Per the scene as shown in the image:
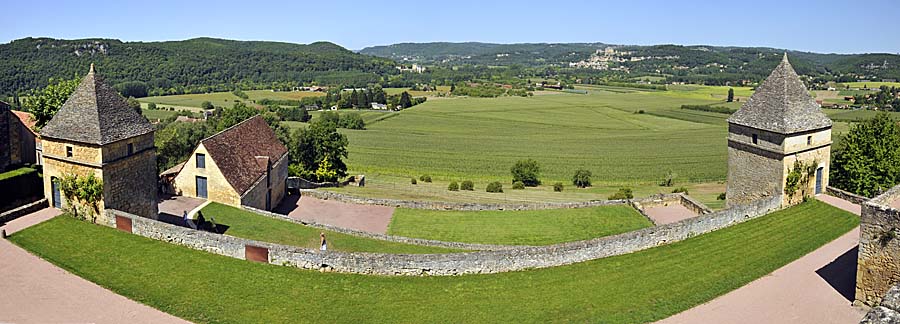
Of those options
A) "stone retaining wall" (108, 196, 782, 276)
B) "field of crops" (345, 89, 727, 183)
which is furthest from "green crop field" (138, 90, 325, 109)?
"stone retaining wall" (108, 196, 782, 276)

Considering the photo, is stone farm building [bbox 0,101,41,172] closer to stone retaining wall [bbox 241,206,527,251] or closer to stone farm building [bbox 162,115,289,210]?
stone farm building [bbox 162,115,289,210]

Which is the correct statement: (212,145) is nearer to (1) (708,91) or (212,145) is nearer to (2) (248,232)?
(2) (248,232)

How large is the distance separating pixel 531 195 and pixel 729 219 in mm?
21390

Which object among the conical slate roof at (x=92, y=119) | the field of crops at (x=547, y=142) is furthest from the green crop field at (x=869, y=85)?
the conical slate roof at (x=92, y=119)

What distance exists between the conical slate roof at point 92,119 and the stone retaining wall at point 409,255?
2631 mm

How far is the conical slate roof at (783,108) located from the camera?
25656 mm

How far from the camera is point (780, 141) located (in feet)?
84.0

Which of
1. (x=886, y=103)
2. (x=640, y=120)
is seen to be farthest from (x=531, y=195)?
(x=886, y=103)

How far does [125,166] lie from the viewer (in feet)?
75.1

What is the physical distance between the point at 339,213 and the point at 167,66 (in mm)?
124329

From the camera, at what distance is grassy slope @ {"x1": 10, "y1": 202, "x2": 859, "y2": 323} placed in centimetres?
1652

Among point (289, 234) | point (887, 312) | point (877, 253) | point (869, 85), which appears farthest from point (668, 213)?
point (869, 85)

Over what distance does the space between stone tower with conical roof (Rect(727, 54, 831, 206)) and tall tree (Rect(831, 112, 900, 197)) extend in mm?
5460

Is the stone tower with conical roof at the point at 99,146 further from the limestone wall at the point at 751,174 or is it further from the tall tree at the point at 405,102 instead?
the tall tree at the point at 405,102
